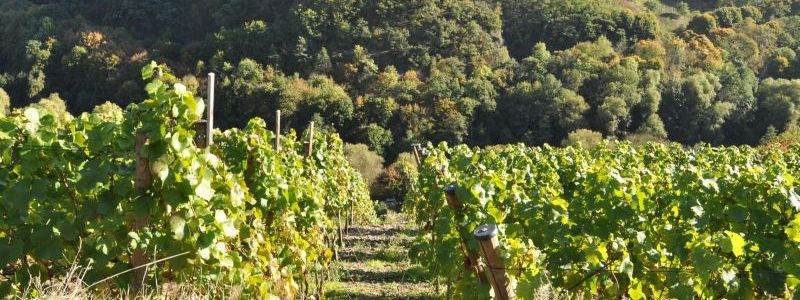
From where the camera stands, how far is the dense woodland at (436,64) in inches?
1656

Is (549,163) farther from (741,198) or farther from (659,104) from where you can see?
(659,104)

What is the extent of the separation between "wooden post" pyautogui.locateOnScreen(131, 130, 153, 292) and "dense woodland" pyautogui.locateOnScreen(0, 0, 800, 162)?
117 ft

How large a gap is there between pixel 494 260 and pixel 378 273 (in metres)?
6.64

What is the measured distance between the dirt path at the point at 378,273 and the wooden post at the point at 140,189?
4091 mm

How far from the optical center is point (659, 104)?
4394 centimetres

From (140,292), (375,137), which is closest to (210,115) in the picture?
(140,292)

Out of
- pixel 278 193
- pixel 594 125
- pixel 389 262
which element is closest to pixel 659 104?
pixel 594 125

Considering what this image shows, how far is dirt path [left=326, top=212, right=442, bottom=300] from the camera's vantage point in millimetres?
7840

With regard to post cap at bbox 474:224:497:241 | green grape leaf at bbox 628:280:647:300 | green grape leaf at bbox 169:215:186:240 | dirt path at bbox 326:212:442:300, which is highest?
post cap at bbox 474:224:497:241

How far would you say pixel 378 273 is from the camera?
9.57 metres

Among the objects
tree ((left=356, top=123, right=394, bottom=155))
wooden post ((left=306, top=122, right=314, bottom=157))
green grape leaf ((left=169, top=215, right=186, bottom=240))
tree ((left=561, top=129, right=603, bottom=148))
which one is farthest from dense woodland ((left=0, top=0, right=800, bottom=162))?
green grape leaf ((left=169, top=215, right=186, bottom=240))

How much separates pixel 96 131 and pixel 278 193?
6.79ft

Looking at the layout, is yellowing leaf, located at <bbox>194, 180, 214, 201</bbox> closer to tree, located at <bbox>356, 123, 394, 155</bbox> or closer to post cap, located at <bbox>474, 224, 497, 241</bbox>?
post cap, located at <bbox>474, 224, 497, 241</bbox>

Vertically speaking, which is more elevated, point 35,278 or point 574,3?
point 35,278
